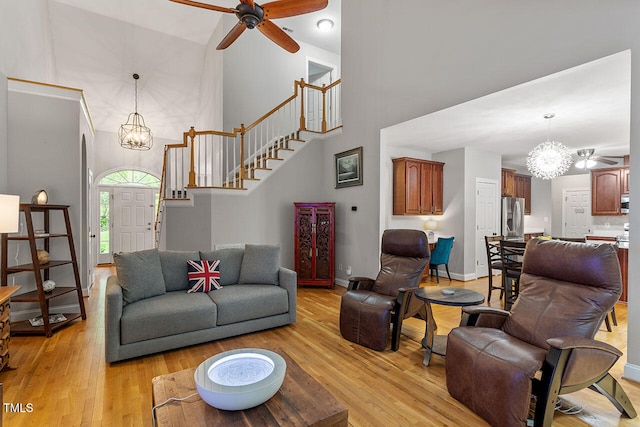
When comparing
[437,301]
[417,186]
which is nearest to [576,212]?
[417,186]

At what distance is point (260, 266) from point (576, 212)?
25.9 feet

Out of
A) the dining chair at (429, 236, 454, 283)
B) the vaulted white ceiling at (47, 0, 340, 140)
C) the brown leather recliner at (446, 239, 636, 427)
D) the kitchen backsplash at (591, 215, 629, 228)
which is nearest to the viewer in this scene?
the brown leather recliner at (446, 239, 636, 427)

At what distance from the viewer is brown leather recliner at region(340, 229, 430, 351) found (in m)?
2.94

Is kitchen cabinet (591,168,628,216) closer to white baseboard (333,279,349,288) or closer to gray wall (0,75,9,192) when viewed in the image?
white baseboard (333,279,349,288)

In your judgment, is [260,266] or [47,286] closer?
[47,286]

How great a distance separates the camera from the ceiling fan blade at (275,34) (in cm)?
300

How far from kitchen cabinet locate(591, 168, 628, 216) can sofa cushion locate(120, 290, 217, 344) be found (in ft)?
27.0

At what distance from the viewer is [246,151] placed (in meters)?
6.51

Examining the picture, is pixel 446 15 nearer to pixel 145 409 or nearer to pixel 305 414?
pixel 305 414

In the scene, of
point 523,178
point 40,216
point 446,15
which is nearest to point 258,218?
point 40,216

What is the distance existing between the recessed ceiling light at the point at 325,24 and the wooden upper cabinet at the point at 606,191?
6.67m

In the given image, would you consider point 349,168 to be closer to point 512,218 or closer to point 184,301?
point 184,301

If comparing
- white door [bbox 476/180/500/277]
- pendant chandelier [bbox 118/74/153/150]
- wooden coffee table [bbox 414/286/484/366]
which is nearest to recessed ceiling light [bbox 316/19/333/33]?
pendant chandelier [bbox 118/74/153/150]

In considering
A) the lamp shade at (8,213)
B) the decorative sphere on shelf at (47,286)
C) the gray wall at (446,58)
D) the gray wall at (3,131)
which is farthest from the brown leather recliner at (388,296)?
the gray wall at (3,131)
